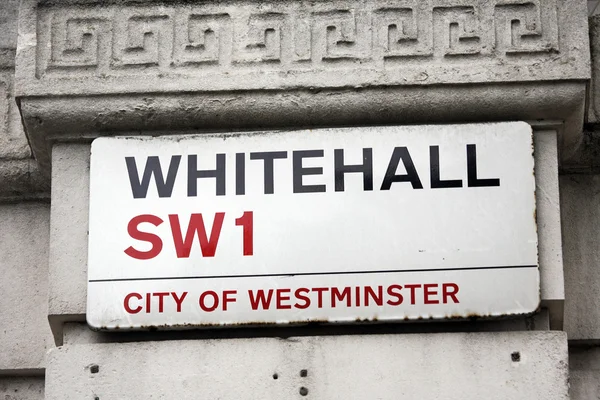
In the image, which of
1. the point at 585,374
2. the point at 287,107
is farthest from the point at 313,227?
the point at 585,374

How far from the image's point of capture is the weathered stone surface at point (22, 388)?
5289mm

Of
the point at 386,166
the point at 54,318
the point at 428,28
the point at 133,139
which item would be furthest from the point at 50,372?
the point at 428,28

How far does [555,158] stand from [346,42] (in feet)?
2.83

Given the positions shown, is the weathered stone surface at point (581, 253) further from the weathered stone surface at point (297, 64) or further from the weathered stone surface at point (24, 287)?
the weathered stone surface at point (24, 287)

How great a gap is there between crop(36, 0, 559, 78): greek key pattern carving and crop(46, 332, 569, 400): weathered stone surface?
1.02 metres

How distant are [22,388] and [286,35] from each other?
5.52ft

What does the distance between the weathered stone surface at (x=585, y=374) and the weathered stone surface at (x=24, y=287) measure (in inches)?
77.9

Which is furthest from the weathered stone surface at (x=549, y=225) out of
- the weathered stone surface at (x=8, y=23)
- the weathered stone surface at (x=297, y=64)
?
the weathered stone surface at (x=8, y=23)

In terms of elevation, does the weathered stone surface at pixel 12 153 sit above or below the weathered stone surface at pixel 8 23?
below

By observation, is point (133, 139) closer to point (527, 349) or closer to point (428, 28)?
point (428, 28)

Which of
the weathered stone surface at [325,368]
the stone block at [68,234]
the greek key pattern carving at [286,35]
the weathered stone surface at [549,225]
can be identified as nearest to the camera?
the weathered stone surface at [325,368]

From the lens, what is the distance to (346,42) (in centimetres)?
505

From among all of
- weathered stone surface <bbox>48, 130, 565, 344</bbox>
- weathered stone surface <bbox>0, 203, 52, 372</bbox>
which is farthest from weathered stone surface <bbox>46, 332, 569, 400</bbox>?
weathered stone surface <bbox>0, 203, 52, 372</bbox>

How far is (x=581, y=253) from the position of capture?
521cm
